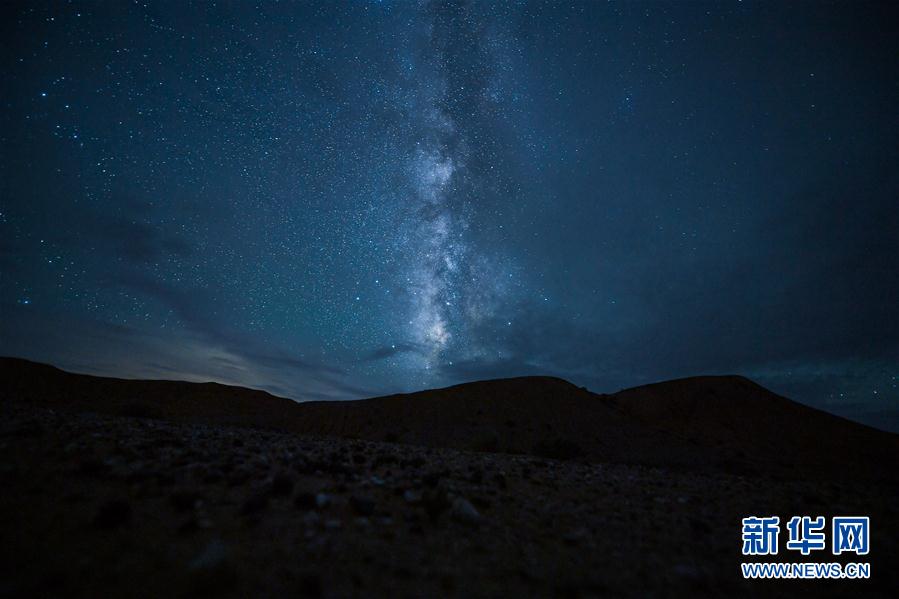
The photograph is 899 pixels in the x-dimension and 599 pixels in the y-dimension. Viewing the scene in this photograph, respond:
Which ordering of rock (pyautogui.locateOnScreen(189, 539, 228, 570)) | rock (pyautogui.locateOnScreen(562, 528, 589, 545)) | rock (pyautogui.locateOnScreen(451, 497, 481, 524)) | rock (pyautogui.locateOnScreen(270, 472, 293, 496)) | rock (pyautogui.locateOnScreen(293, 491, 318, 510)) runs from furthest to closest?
1. rock (pyautogui.locateOnScreen(270, 472, 293, 496))
2. rock (pyautogui.locateOnScreen(451, 497, 481, 524))
3. rock (pyautogui.locateOnScreen(293, 491, 318, 510))
4. rock (pyautogui.locateOnScreen(562, 528, 589, 545))
5. rock (pyautogui.locateOnScreen(189, 539, 228, 570))

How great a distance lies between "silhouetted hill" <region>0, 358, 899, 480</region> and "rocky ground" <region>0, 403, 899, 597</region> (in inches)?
739

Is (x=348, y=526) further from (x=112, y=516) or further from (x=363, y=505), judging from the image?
(x=112, y=516)

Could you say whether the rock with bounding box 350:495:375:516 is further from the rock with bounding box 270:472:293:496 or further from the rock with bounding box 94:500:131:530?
the rock with bounding box 94:500:131:530

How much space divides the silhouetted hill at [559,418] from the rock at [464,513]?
19.9 metres

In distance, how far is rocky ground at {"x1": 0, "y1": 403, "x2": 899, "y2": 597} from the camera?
3.05 m

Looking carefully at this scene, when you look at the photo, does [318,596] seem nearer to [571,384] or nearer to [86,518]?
[86,518]

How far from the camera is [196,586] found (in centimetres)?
279

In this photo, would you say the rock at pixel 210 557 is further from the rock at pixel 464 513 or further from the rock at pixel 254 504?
the rock at pixel 464 513

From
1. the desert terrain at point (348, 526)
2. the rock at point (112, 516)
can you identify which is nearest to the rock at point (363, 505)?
the desert terrain at point (348, 526)

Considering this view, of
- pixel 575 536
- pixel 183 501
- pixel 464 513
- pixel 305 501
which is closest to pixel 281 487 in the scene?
pixel 305 501

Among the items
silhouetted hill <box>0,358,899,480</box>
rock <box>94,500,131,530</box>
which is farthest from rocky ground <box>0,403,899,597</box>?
silhouetted hill <box>0,358,899,480</box>

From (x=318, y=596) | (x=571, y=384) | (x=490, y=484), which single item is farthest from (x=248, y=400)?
(x=318, y=596)

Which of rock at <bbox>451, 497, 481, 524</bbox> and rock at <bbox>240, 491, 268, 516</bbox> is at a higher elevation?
rock at <bbox>451, 497, 481, 524</bbox>

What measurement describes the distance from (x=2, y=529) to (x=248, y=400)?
1853 inches
